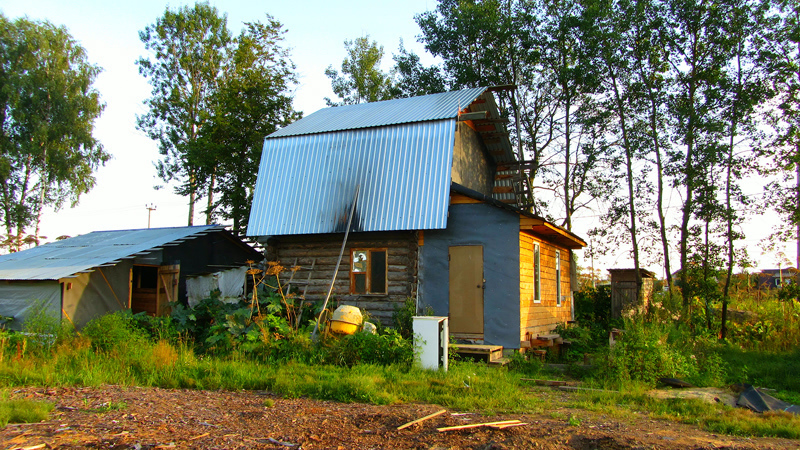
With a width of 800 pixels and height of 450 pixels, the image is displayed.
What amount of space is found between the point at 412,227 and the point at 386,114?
15.9 feet

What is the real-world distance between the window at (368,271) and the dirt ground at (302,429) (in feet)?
19.9

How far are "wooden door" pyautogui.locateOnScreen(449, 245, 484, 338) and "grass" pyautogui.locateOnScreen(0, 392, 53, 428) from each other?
8.14 meters

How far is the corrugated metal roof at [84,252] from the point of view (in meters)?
13.9

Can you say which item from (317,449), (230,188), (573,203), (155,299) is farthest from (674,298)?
(230,188)

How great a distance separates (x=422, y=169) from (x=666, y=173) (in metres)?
11.0

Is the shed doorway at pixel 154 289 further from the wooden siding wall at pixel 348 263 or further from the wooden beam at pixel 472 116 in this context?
the wooden beam at pixel 472 116

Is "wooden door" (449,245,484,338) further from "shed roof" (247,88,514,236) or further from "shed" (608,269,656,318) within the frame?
"shed" (608,269,656,318)

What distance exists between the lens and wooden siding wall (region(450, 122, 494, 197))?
586 inches

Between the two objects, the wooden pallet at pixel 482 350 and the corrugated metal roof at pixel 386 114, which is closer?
the wooden pallet at pixel 482 350

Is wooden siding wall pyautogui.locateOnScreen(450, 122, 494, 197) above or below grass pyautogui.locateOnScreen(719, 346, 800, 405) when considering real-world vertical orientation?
above

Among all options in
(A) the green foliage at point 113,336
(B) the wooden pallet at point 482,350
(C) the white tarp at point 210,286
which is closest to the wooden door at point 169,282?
(C) the white tarp at point 210,286

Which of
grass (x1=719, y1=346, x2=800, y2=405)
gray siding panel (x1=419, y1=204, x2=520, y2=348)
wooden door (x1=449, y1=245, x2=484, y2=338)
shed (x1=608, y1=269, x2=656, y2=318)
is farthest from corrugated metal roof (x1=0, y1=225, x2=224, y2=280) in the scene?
grass (x1=719, y1=346, x2=800, y2=405)

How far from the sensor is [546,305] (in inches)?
559

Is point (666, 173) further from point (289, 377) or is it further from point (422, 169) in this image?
point (289, 377)
